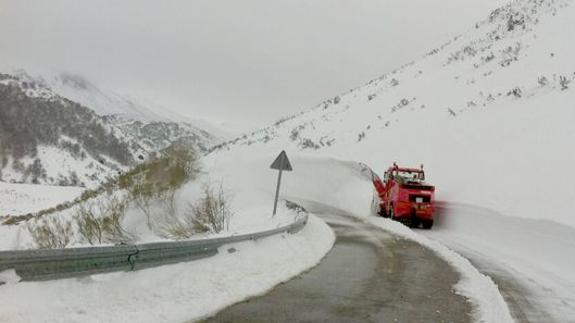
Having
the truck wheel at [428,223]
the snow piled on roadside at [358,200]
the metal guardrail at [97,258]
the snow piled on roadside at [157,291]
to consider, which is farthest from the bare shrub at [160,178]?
the metal guardrail at [97,258]

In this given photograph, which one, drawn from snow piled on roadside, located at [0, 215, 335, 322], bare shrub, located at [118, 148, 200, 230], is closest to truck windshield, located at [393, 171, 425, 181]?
bare shrub, located at [118, 148, 200, 230]

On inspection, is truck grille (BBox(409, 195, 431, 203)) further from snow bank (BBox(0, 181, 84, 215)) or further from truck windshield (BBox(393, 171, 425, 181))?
snow bank (BBox(0, 181, 84, 215))

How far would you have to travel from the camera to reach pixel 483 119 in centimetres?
2895

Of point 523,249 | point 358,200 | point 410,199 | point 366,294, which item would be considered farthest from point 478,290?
point 358,200

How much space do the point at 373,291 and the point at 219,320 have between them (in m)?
3.53

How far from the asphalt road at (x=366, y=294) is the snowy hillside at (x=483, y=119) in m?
5.18

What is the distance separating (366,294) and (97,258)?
4443 mm

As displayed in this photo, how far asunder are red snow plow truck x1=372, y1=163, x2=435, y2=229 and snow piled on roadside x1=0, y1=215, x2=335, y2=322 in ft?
37.1

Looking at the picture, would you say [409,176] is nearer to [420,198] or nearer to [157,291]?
[420,198]

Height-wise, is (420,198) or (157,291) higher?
(420,198)

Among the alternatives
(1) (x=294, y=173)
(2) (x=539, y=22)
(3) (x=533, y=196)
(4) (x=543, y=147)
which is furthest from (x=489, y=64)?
(3) (x=533, y=196)

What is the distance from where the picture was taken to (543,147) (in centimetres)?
2141

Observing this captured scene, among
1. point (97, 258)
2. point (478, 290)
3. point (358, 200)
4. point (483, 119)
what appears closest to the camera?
point (97, 258)

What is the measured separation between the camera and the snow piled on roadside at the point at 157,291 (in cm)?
671
